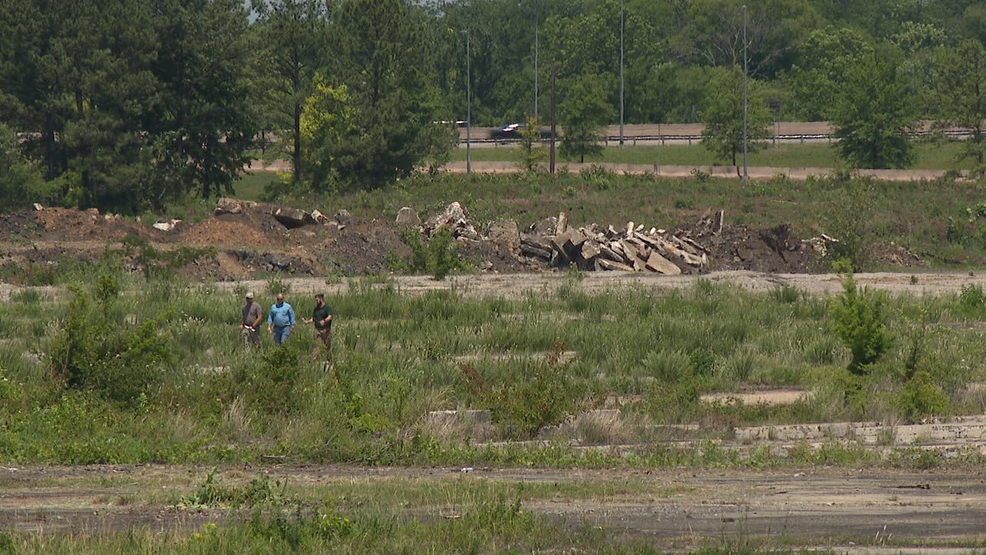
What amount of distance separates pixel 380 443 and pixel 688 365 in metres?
7.41

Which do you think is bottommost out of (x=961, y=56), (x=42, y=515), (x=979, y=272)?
(x=979, y=272)

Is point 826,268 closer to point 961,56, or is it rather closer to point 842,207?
point 842,207

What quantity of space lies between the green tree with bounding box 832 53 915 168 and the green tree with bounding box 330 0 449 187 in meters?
23.8

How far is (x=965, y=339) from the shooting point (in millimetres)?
25516

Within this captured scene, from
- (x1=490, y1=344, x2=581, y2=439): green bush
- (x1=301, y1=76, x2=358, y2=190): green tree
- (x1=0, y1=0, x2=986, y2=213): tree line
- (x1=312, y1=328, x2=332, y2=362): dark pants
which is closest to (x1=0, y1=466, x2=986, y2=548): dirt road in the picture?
(x1=490, y1=344, x2=581, y2=439): green bush

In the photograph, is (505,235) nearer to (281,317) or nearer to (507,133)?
(281,317)

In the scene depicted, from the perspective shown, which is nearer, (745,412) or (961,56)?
(745,412)

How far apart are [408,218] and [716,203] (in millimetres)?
15918

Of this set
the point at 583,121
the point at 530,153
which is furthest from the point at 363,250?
the point at 583,121

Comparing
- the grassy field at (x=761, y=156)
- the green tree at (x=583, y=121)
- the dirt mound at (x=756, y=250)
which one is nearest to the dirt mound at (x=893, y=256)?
the dirt mound at (x=756, y=250)

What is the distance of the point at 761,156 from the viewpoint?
8494 cm

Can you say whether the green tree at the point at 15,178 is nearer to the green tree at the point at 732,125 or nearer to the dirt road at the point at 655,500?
the green tree at the point at 732,125

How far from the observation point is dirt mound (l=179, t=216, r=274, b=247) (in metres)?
45.5

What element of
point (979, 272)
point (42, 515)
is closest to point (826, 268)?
point (979, 272)
